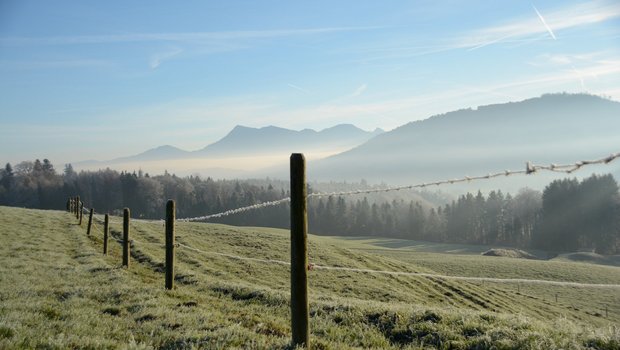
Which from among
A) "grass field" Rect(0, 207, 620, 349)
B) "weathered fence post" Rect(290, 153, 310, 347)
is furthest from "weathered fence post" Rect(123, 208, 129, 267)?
"weathered fence post" Rect(290, 153, 310, 347)

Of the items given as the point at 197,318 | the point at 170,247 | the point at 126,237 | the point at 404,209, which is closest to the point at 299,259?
the point at 197,318

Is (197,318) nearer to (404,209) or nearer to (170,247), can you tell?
(170,247)

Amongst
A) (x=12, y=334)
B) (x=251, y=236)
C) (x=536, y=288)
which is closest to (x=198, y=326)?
(x=12, y=334)

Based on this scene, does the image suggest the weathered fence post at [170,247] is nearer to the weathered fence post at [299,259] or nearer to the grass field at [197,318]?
the grass field at [197,318]

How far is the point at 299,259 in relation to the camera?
7160 millimetres

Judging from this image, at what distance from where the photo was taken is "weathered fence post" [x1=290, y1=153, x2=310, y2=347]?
705 centimetres

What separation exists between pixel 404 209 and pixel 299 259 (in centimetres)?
18892

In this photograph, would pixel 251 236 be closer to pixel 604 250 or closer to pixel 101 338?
pixel 101 338

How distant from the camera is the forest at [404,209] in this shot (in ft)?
402

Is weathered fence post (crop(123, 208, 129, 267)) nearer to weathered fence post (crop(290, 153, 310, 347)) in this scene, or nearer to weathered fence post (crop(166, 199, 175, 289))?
weathered fence post (crop(166, 199, 175, 289))

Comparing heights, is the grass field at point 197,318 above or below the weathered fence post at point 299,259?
below

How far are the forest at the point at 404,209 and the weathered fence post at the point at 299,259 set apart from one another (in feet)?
447

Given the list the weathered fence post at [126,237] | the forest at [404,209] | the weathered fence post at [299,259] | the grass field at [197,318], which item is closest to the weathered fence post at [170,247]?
the grass field at [197,318]

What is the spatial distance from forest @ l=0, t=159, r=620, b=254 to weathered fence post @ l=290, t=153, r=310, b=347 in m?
136
